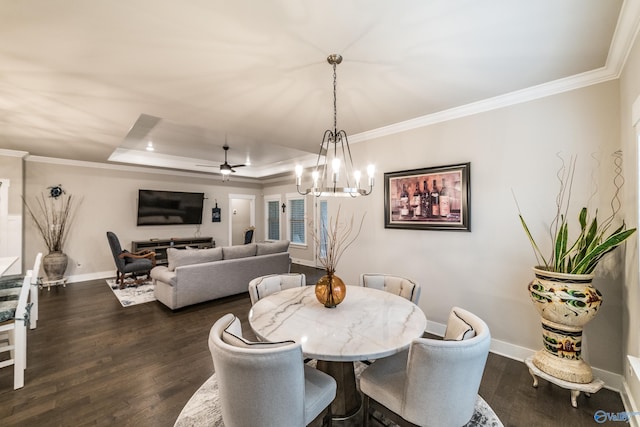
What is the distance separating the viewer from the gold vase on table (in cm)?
197

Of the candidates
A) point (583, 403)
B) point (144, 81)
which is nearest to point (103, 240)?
point (144, 81)

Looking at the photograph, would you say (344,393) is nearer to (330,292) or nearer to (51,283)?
(330,292)

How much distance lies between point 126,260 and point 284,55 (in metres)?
5.82

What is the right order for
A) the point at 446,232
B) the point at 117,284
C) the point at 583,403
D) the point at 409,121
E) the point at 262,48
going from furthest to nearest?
the point at 117,284 → the point at 409,121 → the point at 446,232 → the point at 583,403 → the point at 262,48

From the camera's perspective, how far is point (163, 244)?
6527 mm

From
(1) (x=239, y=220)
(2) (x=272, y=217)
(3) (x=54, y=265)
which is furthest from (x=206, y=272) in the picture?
(1) (x=239, y=220)

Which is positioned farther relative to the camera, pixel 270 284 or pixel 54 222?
pixel 54 222

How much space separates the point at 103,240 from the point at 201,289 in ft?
12.0

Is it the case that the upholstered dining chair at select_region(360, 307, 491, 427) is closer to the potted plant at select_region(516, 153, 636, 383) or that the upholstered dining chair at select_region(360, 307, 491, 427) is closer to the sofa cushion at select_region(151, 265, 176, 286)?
the potted plant at select_region(516, 153, 636, 383)

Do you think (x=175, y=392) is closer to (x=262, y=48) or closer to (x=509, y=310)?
(x=262, y=48)

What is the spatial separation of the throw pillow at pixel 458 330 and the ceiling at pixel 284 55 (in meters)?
1.81

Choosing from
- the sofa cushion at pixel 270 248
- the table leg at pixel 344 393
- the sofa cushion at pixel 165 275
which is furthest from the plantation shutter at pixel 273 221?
the table leg at pixel 344 393

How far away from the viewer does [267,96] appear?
8.63ft

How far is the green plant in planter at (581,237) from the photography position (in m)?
1.87
